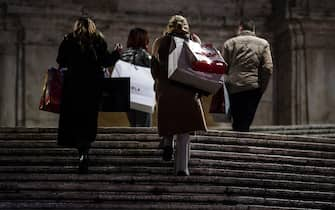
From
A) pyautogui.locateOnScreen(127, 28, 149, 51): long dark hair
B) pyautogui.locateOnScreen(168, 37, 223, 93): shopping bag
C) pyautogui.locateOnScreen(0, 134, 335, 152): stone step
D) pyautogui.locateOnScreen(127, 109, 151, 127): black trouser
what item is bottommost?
pyautogui.locateOnScreen(0, 134, 335, 152): stone step

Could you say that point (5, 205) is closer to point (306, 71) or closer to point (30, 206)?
point (30, 206)

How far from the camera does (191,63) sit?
12.0 metres

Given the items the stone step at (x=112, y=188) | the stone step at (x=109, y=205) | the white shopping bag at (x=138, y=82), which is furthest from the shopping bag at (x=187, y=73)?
the white shopping bag at (x=138, y=82)

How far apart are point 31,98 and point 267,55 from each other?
5.48 m

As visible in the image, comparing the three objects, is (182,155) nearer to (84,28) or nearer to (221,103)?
(84,28)

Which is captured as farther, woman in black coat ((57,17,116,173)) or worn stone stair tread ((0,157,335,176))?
worn stone stair tread ((0,157,335,176))

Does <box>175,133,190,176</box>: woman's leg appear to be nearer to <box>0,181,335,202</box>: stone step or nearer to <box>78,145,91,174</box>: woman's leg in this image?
<box>0,181,335,202</box>: stone step

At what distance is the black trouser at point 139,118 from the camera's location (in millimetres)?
14680

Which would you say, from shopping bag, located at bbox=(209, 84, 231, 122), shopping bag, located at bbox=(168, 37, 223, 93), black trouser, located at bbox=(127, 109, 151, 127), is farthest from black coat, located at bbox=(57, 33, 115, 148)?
shopping bag, located at bbox=(209, 84, 231, 122)

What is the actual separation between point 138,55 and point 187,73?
2.34 m

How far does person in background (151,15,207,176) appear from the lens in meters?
12.1

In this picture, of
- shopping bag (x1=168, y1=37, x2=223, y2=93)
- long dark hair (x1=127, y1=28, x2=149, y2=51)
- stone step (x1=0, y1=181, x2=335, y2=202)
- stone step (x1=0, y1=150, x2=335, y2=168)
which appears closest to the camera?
stone step (x1=0, y1=181, x2=335, y2=202)

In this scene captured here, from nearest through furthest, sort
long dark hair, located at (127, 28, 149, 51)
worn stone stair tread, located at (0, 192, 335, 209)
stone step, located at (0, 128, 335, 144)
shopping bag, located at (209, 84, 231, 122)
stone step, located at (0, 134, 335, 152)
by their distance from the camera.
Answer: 1. worn stone stair tread, located at (0, 192, 335, 209)
2. stone step, located at (0, 134, 335, 152)
3. stone step, located at (0, 128, 335, 144)
4. long dark hair, located at (127, 28, 149, 51)
5. shopping bag, located at (209, 84, 231, 122)

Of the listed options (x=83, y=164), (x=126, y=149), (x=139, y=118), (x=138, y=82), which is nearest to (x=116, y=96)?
(x=126, y=149)
